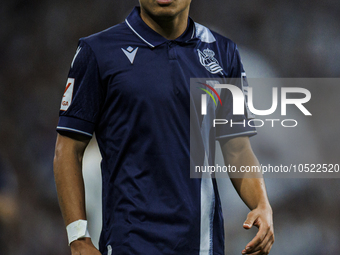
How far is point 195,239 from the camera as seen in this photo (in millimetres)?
1408

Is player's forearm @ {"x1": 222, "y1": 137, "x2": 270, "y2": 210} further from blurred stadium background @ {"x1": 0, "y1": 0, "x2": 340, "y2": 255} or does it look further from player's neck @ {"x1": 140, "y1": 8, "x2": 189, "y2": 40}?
blurred stadium background @ {"x1": 0, "y1": 0, "x2": 340, "y2": 255}

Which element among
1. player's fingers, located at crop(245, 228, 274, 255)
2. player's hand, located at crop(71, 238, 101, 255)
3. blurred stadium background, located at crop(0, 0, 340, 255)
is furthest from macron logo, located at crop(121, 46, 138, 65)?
blurred stadium background, located at crop(0, 0, 340, 255)

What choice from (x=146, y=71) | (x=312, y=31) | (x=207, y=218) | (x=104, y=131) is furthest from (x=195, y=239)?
(x=312, y=31)

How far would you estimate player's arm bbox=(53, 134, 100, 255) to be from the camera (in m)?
1.38

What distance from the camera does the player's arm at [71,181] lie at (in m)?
1.38

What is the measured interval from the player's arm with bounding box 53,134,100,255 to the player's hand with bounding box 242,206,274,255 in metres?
0.47

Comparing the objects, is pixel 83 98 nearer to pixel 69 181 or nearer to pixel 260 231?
pixel 69 181

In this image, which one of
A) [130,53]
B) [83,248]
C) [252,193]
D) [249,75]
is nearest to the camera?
[83,248]

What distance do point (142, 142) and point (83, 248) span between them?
1.16ft

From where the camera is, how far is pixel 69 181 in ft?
4.58

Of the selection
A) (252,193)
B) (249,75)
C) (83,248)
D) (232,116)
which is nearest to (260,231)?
(252,193)

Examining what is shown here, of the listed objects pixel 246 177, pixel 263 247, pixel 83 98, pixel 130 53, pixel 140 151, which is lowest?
pixel 263 247

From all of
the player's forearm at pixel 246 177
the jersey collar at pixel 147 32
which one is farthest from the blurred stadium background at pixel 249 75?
the jersey collar at pixel 147 32

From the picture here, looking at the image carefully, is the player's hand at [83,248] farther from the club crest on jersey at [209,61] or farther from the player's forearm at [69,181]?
the club crest on jersey at [209,61]
